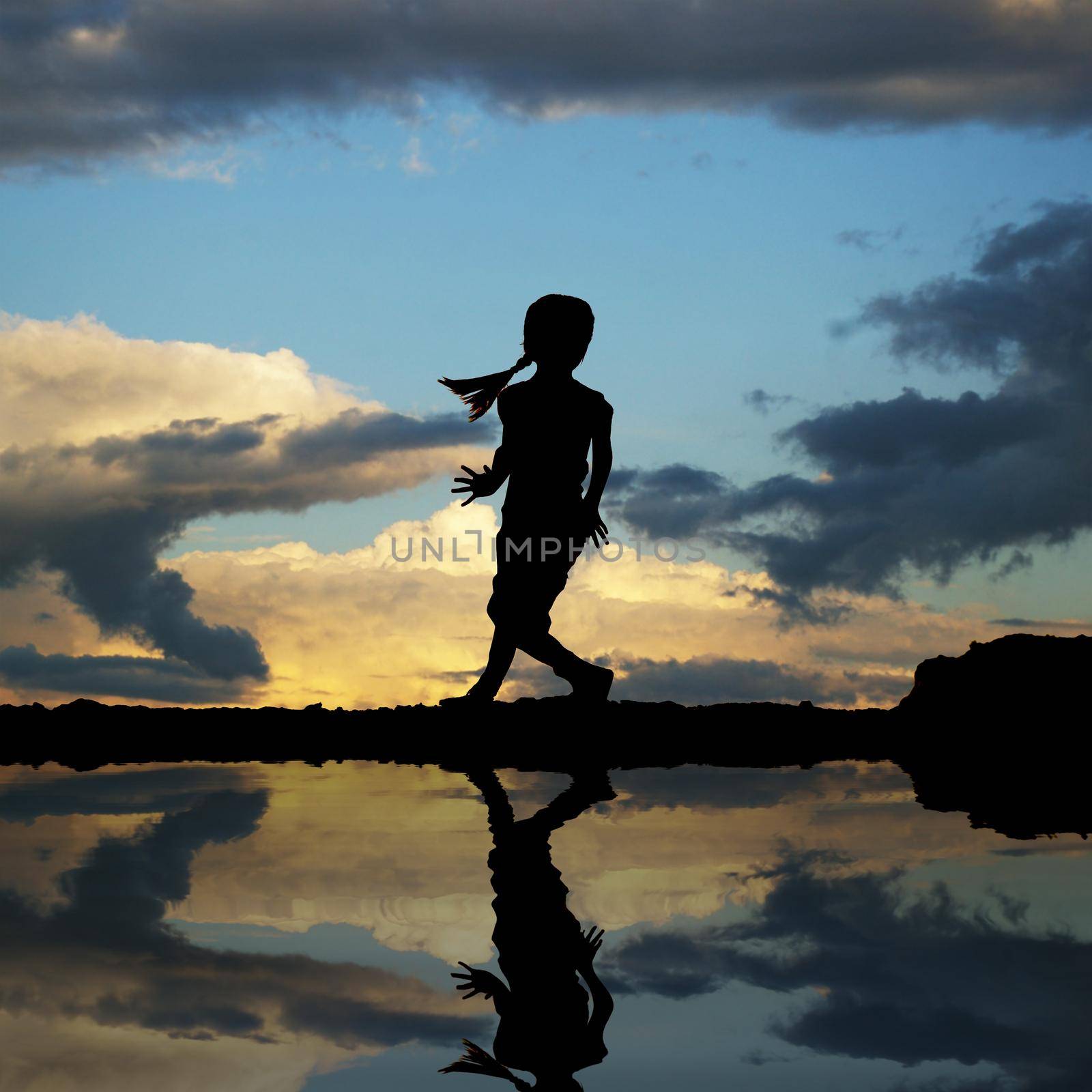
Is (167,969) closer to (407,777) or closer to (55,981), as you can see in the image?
(55,981)

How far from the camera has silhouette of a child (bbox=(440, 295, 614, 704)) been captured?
8.27 metres

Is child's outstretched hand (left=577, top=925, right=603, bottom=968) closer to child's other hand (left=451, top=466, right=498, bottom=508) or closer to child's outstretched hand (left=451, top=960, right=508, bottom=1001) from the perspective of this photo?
child's outstretched hand (left=451, top=960, right=508, bottom=1001)

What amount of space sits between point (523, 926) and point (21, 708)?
7.16m

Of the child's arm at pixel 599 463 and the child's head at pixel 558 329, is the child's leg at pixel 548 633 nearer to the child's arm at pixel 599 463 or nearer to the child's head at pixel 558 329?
the child's arm at pixel 599 463

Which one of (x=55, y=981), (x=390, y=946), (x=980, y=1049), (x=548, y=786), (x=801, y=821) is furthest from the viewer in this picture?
(x=548, y=786)

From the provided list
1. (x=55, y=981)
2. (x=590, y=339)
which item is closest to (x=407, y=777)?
(x=590, y=339)

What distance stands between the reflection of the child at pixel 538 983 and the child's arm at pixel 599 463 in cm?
383

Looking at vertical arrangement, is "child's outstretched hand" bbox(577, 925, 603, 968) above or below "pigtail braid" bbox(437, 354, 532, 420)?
below

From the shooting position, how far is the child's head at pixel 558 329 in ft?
26.9

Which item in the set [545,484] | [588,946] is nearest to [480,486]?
[545,484]

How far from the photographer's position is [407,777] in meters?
7.07

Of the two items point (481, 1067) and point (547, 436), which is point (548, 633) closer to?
point (547, 436)

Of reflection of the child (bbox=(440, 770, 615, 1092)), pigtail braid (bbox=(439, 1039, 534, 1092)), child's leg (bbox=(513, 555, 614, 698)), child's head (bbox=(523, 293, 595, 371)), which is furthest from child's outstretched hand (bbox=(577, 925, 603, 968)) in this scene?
child's head (bbox=(523, 293, 595, 371))

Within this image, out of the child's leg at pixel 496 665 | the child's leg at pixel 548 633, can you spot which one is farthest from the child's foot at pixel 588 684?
the child's leg at pixel 496 665
